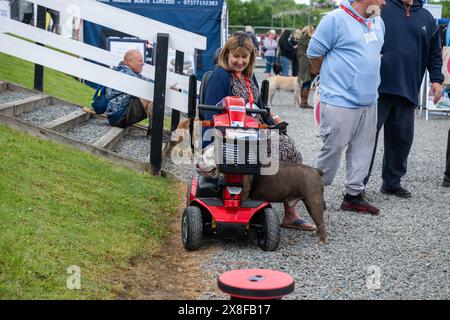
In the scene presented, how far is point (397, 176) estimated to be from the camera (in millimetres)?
8836

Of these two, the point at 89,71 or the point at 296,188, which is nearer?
the point at 296,188

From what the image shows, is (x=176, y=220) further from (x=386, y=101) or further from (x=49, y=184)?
(x=386, y=101)

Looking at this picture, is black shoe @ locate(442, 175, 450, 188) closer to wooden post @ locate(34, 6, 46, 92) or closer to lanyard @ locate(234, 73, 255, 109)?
lanyard @ locate(234, 73, 255, 109)

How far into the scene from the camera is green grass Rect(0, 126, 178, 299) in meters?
4.88

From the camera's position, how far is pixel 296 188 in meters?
6.75

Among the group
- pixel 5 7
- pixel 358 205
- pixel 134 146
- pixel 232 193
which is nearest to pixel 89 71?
pixel 134 146

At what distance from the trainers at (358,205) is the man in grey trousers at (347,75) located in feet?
1.18

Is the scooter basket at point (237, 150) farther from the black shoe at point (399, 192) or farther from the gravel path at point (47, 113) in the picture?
the gravel path at point (47, 113)

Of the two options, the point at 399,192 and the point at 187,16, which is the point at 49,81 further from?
the point at 399,192

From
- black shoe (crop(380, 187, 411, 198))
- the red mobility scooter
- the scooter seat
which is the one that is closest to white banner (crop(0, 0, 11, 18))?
black shoe (crop(380, 187, 411, 198))

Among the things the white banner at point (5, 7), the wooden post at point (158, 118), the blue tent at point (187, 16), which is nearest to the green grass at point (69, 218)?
the wooden post at point (158, 118)

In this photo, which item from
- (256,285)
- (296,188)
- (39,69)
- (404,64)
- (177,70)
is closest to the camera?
(256,285)

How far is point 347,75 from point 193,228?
2295 millimetres
